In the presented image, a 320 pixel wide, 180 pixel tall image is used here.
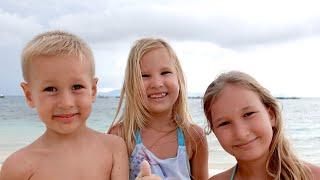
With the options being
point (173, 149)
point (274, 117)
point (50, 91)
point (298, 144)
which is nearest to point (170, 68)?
point (173, 149)

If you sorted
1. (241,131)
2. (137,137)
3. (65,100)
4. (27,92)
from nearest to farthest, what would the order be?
(65,100)
(27,92)
(241,131)
(137,137)

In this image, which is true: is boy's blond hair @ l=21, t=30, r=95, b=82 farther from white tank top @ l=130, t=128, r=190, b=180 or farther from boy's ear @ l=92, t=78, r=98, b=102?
white tank top @ l=130, t=128, r=190, b=180

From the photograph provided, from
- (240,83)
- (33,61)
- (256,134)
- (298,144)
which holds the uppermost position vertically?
(33,61)

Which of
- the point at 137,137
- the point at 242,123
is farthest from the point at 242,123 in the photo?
the point at 137,137

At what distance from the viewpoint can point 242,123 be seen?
2758mm

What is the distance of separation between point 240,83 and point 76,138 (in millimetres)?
1166

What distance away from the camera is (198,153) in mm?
3371

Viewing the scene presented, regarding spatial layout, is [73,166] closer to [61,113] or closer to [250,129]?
[61,113]

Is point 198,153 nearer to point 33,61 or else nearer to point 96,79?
point 96,79

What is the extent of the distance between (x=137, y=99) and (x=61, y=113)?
3.26 feet

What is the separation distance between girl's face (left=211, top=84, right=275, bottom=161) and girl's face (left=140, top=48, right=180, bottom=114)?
528 millimetres

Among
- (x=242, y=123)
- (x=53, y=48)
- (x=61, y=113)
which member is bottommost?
(x=242, y=123)

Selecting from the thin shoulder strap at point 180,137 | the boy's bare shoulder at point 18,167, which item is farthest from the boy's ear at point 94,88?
the thin shoulder strap at point 180,137

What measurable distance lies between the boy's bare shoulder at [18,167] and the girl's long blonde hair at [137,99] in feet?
3.00
